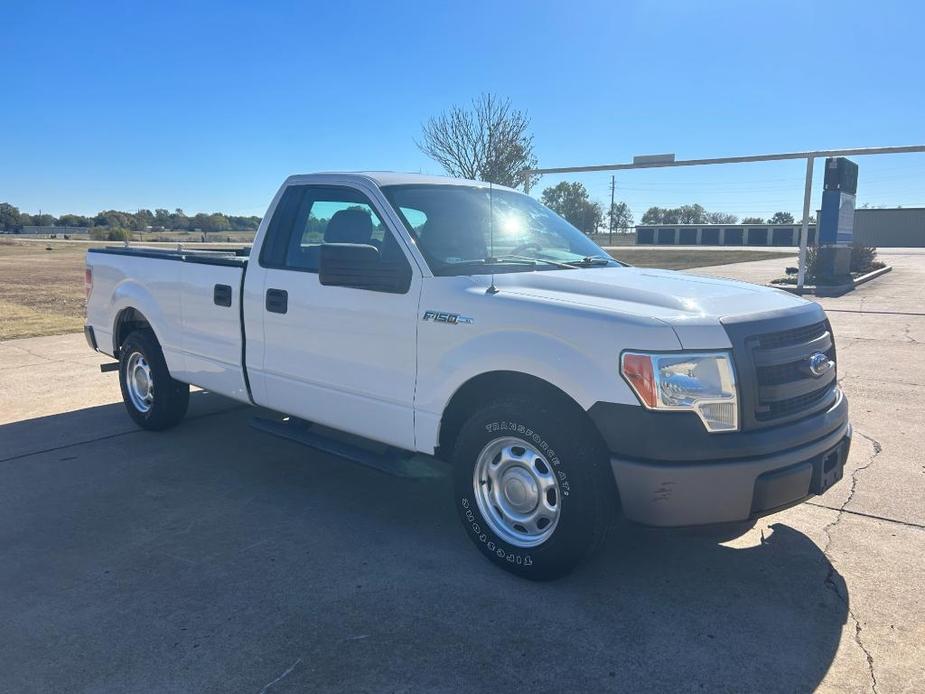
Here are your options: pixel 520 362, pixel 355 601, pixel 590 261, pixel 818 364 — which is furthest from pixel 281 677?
pixel 590 261

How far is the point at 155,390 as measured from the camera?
5809mm

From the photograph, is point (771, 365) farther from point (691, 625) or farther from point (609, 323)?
point (691, 625)

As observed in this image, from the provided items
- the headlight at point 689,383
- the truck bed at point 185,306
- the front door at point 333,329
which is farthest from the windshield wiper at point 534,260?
the truck bed at point 185,306

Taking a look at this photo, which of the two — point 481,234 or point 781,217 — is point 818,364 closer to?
point 481,234

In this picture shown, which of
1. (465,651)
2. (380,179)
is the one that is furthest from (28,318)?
(465,651)

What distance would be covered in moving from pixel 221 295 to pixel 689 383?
3365 millimetres

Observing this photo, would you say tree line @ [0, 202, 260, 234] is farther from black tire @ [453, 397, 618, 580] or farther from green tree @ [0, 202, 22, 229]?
black tire @ [453, 397, 618, 580]

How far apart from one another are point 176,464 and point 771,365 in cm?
412

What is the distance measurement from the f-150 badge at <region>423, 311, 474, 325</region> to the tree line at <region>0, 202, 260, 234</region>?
60.8 meters

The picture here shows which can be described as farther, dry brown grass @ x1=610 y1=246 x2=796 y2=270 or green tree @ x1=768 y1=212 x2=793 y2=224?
green tree @ x1=768 y1=212 x2=793 y2=224

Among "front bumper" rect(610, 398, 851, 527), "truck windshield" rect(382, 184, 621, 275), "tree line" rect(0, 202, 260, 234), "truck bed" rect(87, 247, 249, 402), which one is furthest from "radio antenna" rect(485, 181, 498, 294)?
"tree line" rect(0, 202, 260, 234)

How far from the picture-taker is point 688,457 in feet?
9.71

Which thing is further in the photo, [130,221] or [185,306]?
[130,221]

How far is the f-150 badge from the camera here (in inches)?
140
